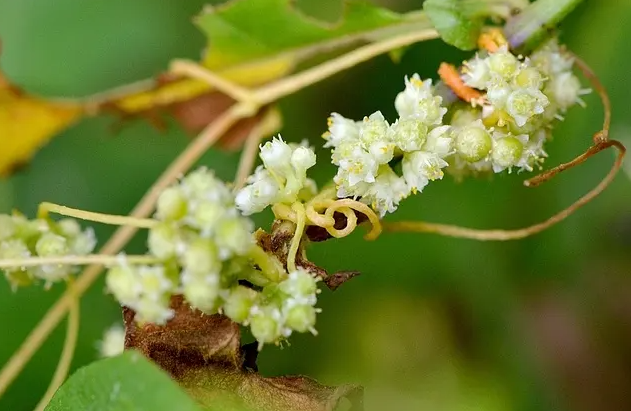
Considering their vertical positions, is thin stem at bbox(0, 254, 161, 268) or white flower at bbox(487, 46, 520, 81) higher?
white flower at bbox(487, 46, 520, 81)

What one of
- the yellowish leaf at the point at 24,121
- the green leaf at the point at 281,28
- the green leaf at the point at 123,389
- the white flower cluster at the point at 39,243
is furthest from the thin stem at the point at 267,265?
the yellowish leaf at the point at 24,121

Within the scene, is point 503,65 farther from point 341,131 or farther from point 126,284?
point 126,284

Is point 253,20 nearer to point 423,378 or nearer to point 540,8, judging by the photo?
point 540,8

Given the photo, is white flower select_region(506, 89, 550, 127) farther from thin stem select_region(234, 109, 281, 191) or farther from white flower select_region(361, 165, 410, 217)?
thin stem select_region(234, 109, 281, 191)

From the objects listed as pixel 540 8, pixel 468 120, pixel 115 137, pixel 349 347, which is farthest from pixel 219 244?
pixel 115 137

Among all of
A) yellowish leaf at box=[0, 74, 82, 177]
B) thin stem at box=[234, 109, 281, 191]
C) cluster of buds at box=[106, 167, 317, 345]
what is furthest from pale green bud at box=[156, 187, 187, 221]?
yellowish leaf at box=[0, 74, 82, 177]

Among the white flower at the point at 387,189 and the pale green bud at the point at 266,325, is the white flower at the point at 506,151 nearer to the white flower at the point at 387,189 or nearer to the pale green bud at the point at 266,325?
the white flower at the point at 387,189

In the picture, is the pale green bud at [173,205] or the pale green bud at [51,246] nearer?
the pale green bud at [173,205]

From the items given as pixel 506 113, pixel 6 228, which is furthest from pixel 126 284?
pixel 506 113
